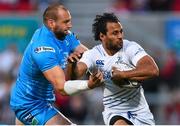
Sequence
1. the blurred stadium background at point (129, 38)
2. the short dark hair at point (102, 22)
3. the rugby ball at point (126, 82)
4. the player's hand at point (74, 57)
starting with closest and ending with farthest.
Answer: the rugby ball at point (126, 82), the short dark hair at point (102, 22), the player's hand at point (74, 57), the blurred stadium background at point (129, 38)

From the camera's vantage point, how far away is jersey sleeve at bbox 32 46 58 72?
10.2 meters

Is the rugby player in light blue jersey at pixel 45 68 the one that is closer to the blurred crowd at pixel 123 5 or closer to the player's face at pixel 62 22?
the player's face at pixel 62 22

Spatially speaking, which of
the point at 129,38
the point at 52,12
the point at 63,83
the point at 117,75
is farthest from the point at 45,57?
the point at 129,38

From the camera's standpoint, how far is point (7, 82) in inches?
674

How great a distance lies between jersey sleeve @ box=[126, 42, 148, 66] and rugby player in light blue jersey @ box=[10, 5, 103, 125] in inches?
28.0

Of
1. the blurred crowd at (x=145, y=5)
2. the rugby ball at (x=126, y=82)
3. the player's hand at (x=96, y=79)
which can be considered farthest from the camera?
the blurred crowd at (x=145, y=5)

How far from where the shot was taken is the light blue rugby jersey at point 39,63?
10.2 m

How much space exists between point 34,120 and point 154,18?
810 cm

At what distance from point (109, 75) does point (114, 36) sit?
462 mm

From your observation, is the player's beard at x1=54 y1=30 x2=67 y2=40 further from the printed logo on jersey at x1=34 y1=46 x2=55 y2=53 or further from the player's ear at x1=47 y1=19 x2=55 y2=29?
the printed logo on jersey at x1=34 y1=46 x2=55 y2=53

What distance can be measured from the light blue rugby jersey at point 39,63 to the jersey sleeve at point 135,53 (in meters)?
0.86

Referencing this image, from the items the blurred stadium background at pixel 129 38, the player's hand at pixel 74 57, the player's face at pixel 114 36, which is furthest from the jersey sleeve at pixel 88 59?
the blurred stadium background at pixel 129 38

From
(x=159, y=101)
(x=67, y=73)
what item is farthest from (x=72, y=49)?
(x=159, y=101)

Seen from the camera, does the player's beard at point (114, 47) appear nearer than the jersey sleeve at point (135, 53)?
No
